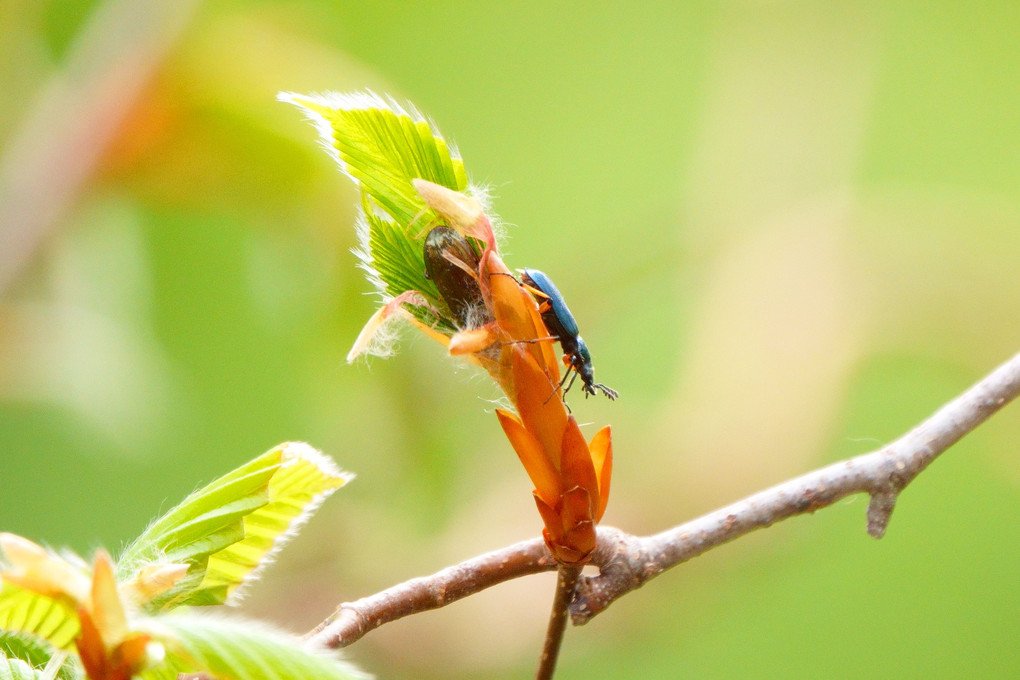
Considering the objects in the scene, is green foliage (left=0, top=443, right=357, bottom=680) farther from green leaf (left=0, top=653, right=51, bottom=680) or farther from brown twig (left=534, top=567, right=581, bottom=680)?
brown twig (left=534, top=567, right=581, bottom=680)

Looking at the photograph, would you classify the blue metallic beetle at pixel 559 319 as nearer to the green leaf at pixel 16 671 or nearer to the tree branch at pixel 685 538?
the tree branch at pixel 685 538

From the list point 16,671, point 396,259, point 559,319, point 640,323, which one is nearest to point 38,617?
point 16,671

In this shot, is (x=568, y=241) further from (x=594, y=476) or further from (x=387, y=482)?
(x=594, y=476)

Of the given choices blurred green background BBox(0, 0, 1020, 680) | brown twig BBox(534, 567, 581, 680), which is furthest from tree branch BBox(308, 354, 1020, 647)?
blurred green background BBox(0, 0, 1020, 680)

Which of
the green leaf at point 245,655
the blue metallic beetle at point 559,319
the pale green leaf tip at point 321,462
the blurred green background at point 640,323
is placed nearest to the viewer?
the green leaf at point 245,655

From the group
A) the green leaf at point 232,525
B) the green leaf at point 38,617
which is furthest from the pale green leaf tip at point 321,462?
the green leaf at point 38,617

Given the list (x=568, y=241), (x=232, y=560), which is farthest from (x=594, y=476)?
(x=568, y=241)

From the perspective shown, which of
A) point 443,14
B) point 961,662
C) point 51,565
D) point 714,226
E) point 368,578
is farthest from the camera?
point 443,14
